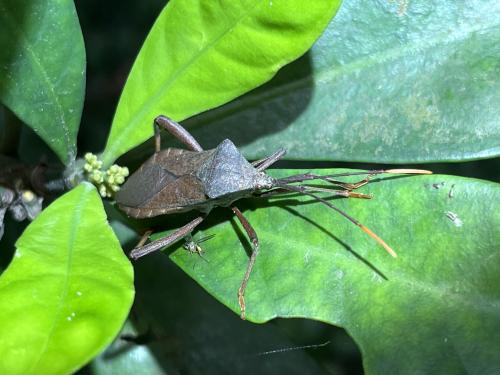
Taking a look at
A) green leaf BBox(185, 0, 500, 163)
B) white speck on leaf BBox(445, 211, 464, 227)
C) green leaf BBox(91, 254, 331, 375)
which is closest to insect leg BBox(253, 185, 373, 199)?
green leaf BBox(185, 0, 500, 163)

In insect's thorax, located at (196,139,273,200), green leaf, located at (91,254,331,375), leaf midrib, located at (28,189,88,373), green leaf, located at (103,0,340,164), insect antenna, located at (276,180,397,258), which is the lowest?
green leaf, located at (91,254,331,375)

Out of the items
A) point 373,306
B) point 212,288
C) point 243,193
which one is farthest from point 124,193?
point 373,306

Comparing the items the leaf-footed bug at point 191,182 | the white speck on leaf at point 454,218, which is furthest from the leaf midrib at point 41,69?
the white speck on leaf at point 454,218

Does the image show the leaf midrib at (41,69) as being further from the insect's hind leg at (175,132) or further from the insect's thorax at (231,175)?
the insect's thorax at (231,175)

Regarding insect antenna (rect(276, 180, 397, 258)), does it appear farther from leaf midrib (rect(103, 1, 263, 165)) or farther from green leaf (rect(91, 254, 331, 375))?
green leaf (rect(91, 254, 331, 375))

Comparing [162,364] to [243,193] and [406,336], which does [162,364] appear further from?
[406,336]
